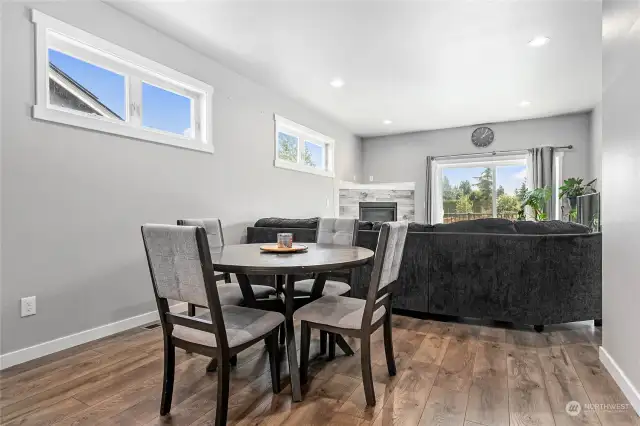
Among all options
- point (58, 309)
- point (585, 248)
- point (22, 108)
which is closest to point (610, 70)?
point (585, 248)

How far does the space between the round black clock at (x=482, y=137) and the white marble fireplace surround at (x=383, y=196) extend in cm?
143

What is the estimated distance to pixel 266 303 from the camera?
88.6 inches

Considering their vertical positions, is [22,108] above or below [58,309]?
above

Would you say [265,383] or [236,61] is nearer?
[265,383]

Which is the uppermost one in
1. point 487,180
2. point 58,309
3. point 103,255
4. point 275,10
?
point 275,10

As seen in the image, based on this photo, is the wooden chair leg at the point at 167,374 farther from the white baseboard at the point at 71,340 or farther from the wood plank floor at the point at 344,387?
the white baseboard at the point at 71,340

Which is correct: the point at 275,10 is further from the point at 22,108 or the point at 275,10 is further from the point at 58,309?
the point at 58,309

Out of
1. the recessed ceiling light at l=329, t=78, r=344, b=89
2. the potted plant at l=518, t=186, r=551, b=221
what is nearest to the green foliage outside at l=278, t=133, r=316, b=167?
the recessed ceiling light at l=329, t=78, r=344, b=89

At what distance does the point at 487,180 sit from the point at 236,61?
17.6ft

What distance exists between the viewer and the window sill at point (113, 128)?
7.72ft

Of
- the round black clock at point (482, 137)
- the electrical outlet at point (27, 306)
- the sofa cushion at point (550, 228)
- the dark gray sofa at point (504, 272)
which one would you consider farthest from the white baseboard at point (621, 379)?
the round black clock at point (482, 137)

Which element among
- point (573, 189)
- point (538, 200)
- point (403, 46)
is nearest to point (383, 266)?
point (403, 46)

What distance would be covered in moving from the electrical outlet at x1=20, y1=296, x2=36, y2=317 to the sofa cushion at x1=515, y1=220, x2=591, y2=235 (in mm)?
3630

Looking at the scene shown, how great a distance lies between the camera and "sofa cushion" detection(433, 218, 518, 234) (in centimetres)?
292
